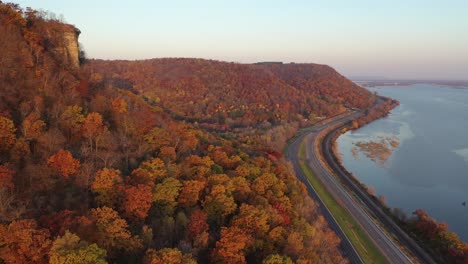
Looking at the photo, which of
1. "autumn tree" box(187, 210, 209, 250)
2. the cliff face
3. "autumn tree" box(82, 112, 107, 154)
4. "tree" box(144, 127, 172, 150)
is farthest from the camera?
the cliff face

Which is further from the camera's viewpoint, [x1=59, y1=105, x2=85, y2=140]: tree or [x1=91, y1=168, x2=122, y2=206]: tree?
[x1=59, y1=105, x2=85, y2=140]: tree

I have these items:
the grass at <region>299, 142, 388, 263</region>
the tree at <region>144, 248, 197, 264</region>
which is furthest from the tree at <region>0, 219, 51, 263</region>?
the grass at <region>299, 142, 388, 263</region>

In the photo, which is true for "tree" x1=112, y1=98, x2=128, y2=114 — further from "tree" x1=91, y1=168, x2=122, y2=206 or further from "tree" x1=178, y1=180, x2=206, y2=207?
"tree" x1=91, y1=168, x2=122, y2=206

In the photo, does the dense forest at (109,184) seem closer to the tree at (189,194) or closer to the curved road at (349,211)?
the tree at (189,194)

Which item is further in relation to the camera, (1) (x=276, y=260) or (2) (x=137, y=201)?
(2) (x=137, y=201)

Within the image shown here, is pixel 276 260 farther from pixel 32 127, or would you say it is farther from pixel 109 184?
pixel 32 127

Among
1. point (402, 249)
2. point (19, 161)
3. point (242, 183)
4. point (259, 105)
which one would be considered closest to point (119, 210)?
point (19, 161)

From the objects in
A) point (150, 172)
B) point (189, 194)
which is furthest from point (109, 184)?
point (189, 194)
